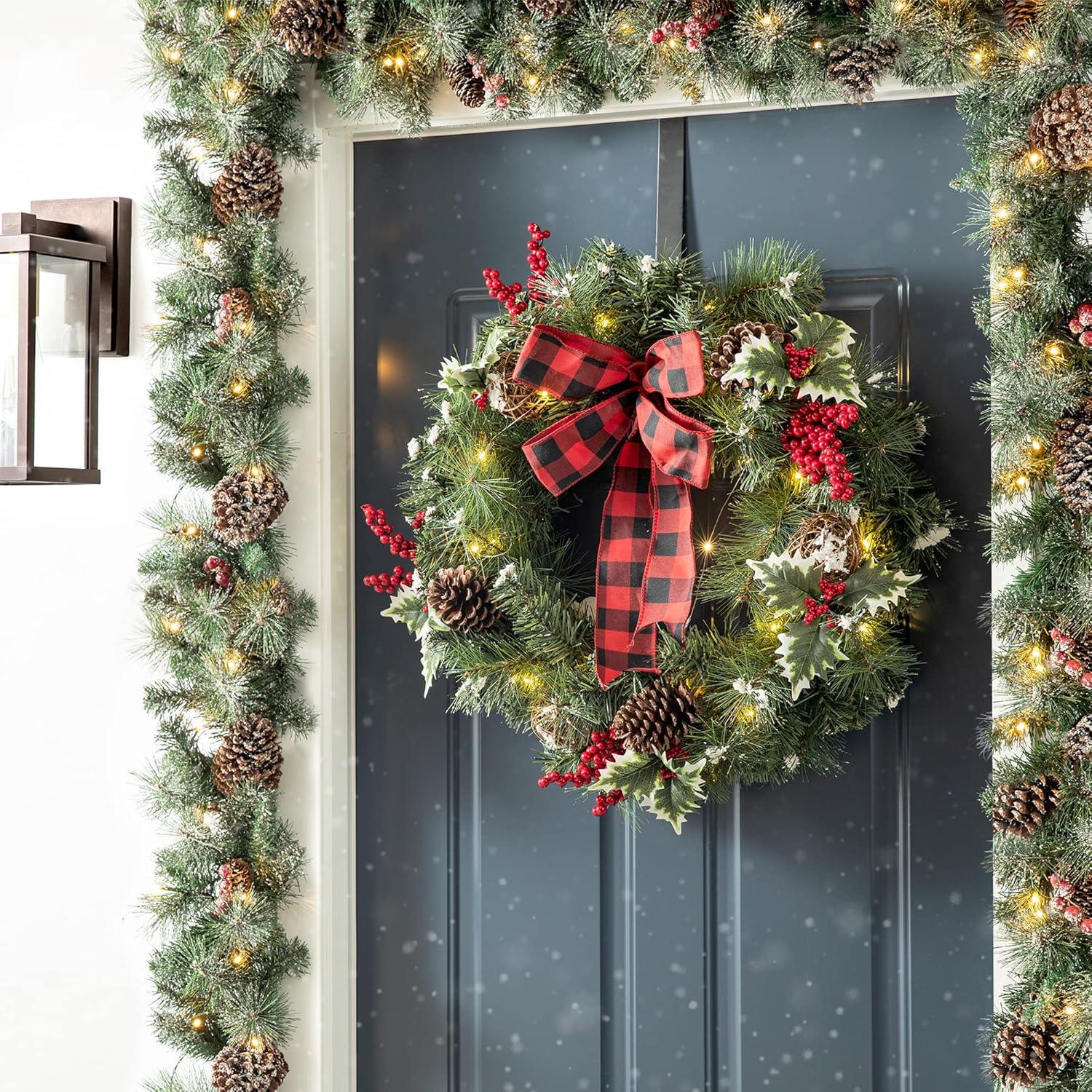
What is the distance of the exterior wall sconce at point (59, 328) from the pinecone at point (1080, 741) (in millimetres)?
1386

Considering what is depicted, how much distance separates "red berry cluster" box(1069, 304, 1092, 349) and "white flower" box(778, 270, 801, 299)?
335 mm

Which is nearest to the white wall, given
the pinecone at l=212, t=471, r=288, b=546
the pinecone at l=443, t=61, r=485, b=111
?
the pinecone at l=212, t=471, r=288, b=546

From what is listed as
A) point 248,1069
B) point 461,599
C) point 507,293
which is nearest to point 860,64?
point 507,293

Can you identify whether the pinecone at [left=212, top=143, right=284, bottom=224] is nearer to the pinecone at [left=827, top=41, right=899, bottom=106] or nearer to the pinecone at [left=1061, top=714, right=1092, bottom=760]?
the pinecone at [left=827, top=41, right=899, bottom=106]

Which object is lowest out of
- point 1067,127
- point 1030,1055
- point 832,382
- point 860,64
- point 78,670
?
point 1030,1055

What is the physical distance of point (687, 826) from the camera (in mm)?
1571

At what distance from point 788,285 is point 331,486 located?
760 millimetres

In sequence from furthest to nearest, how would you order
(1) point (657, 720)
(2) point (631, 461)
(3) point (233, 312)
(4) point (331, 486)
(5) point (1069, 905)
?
(4) point (331, 486), (3) point (233, 312), (2) point (631, 461), (1) point (657, 720), (5) point (1069, 905)

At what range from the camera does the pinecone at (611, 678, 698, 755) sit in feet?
4.36

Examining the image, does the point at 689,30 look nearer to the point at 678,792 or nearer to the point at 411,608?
the point at 411,608

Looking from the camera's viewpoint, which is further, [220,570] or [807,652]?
[220,570]

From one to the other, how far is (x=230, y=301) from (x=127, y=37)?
0.52m

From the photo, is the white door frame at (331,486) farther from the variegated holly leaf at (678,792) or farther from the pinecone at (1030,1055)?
the pinecone at (1030,1055)

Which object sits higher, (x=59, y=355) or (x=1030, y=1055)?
(x=59, y=355)
